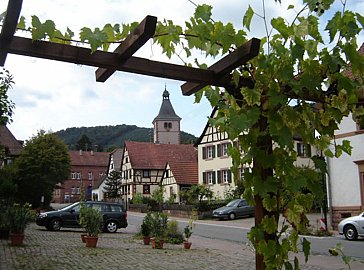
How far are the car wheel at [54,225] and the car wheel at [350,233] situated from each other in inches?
552

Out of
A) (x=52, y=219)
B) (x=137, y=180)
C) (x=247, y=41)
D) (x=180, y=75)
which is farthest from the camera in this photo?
(x=137, y=180)

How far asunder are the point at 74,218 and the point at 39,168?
13.1 m

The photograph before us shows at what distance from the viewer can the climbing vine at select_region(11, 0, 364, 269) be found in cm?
362

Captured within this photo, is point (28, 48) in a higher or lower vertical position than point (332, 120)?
higher

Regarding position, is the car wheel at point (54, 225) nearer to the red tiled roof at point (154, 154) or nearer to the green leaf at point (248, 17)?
the green leaf at point (248, 17)

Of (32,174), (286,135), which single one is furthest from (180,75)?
(32,174)

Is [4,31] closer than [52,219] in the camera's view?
Yes

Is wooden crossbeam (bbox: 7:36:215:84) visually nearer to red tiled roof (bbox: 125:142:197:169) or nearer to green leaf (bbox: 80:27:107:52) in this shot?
green leaf (bbox: 80:27:107:52)

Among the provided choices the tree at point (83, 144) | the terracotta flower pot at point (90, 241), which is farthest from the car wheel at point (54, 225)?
the tree at point (83, 144)

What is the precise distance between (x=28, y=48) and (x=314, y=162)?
253cm

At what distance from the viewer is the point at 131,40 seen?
3.62 meters

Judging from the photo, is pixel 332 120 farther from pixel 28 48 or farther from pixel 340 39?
pixel 28 48

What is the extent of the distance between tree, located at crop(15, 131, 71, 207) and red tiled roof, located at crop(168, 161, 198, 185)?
20010mm

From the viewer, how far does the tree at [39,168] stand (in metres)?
35.4
